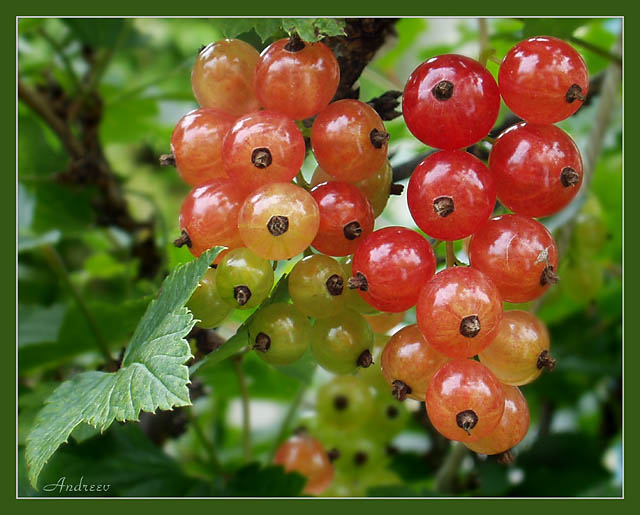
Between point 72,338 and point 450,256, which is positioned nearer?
point 450,256

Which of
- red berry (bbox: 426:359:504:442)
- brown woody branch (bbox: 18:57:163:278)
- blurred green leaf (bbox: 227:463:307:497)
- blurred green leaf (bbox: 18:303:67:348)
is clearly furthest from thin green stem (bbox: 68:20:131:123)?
red berry (bbox: 426:359:504:442)

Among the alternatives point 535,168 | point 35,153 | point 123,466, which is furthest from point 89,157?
point 535,168

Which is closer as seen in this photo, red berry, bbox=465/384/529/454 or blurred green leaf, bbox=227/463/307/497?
red berry, bbox=465/384/529/454

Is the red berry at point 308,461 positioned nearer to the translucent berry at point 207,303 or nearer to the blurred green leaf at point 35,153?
the translucent berry at point 207,303

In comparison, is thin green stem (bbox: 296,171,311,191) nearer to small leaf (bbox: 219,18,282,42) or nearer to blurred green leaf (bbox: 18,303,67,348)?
small leaf (bbox: 219,18,282,42)

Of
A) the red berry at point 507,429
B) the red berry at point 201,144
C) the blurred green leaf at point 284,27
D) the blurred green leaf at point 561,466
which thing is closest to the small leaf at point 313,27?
the blurred green leaf at point 284,27

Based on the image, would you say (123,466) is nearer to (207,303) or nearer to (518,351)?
(207,303)

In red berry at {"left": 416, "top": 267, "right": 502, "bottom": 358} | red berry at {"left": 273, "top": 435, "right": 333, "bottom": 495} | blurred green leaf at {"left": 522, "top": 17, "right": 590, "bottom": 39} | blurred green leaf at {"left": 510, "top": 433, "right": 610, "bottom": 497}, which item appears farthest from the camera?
blurred green leaf at {"left": 510, "top": 433, "right": 610, "bottom": 497}
